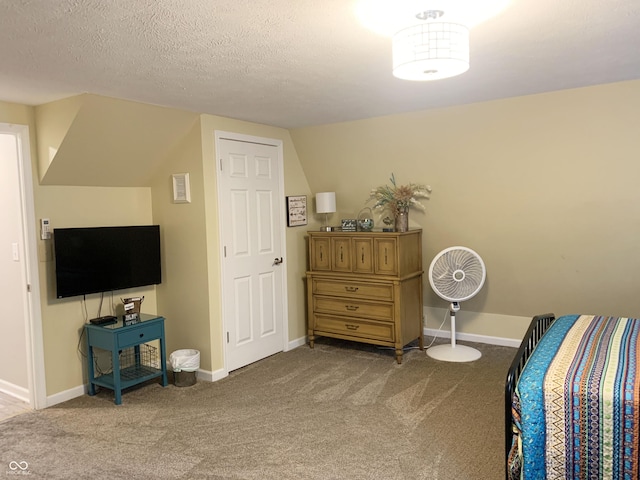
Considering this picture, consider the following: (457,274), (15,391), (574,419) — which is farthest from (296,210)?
(574,419)

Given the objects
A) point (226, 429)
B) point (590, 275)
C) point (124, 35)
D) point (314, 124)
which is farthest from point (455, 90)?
point (226, 429)

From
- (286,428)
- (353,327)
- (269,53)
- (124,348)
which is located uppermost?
(269,53)

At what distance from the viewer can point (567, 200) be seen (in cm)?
400

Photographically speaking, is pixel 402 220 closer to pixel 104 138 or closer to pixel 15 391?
pixel 104 138

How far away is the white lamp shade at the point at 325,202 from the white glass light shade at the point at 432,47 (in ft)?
9.95

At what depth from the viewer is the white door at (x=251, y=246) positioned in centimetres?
434

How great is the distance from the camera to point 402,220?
467cm

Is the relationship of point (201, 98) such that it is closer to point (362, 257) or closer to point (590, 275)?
point (362, 257)

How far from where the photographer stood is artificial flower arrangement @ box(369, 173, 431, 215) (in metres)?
4.66

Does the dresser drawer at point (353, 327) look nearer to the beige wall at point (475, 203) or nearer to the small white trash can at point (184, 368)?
the beige wall at point (475, 203)

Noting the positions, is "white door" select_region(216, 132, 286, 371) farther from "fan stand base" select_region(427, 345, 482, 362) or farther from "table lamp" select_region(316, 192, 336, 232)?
"fan stand base" select_region(427, 345, 482, 362)

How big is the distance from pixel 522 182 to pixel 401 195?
3.53 ft

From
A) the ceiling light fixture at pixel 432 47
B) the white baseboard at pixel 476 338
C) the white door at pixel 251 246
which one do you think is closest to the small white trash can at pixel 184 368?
the white door at pixel 251 246

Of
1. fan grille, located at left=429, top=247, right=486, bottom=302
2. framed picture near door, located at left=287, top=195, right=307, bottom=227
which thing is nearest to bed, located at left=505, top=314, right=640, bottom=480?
fan grille, located at left=429, top=247, right=486, bottom=302
